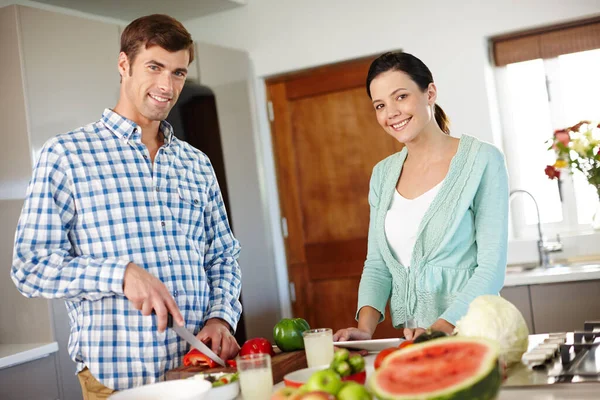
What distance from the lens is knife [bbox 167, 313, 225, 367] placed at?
1689 mm

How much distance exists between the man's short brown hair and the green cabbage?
3.52 feet

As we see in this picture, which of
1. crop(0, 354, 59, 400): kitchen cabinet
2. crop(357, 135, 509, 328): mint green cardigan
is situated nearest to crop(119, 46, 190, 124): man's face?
crop(357, 135, 509, 328): mint green cardigan

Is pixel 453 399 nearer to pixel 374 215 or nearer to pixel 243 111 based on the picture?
pixel 374 215

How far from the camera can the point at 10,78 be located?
299 cm

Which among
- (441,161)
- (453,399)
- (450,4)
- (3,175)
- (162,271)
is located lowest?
(453,399)

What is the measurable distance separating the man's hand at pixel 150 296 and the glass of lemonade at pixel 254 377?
0.81ft

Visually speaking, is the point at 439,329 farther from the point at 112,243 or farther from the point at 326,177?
the point at 326,177

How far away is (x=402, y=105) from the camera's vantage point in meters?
2.18

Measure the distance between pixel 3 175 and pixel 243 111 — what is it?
175 centimetres

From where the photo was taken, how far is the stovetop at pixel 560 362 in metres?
1.47

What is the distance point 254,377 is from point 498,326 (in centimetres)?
55

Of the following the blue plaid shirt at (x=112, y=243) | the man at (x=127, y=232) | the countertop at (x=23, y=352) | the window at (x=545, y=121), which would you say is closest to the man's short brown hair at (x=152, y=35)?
the man at (x=127, y=232)

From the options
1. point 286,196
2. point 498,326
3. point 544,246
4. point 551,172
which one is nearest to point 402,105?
point 498,326

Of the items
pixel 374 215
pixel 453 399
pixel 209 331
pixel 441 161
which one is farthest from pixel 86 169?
pixel 453 399
